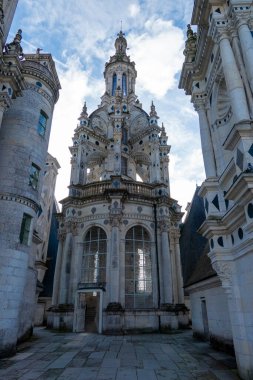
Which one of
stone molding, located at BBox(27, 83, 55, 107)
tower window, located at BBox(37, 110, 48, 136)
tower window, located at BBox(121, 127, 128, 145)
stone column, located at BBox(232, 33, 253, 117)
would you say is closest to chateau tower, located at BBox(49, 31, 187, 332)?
tower window, located at BBox(121, 127, 128, 145)

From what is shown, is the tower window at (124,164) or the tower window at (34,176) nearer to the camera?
the tower window at (34,176)

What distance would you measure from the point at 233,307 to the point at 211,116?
6947 millimetres

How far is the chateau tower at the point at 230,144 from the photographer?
666cm

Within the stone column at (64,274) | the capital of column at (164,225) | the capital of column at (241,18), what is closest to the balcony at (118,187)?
the capital of column at (164,225)

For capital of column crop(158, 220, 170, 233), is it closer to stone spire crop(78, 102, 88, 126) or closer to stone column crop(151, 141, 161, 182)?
stone column crop(151, 141, 161, 182)

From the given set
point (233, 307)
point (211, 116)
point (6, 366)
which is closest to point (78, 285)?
point (6, 366)

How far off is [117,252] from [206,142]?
1274cm

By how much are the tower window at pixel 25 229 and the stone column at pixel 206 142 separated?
869cm

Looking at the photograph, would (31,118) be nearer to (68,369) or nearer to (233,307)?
(68,369)

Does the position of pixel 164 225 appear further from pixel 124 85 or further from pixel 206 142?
pixel 124 85

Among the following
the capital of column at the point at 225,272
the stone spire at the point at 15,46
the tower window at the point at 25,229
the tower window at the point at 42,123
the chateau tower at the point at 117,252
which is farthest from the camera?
the chateau tower at the point at 117,252

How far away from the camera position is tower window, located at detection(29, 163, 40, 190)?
1333cm

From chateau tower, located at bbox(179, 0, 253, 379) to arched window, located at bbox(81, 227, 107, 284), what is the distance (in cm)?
1409

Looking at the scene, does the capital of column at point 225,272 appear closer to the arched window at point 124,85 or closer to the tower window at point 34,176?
the tower window at point 34,176
